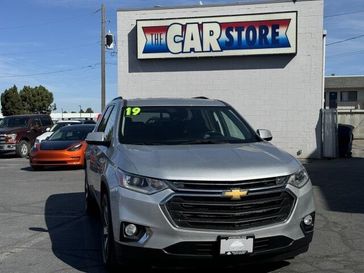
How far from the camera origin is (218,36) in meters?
19.5

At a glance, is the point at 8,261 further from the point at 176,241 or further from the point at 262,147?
the point at 262,147

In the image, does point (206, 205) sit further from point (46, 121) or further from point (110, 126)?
point (46, 121)

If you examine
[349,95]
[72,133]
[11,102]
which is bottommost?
[72,133]

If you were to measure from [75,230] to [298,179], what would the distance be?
3902mm

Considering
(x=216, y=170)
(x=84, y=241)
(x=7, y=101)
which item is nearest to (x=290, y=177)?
(x=216, y=170)

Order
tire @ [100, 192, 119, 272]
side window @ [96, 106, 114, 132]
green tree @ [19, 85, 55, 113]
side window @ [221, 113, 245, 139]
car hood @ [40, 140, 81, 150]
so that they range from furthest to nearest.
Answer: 1. green tree @ [19, 85, 55, 113]
2. car hood @ [40, 140, 81, 150]
3. side window @ [96, 106, 114, 132]
4. side window @ [221, 113, 245, 139]
5. tire @ [100, 192, 119, 272]

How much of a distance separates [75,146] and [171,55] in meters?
5.61

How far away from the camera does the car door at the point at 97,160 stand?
640 cm

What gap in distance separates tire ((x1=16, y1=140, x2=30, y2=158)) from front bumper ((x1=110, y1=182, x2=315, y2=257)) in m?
19.3

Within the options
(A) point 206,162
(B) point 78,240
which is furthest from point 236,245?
(B) point 78,240

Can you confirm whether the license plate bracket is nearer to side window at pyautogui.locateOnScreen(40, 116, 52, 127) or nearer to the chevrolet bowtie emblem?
the chevrolet bowtie emblem

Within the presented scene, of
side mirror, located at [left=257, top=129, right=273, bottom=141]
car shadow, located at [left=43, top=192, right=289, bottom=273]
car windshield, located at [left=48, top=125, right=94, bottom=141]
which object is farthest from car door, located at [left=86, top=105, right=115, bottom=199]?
car windshield, located at [left=48, top=125, right=94, bottom=141]

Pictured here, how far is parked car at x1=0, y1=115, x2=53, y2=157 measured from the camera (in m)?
23.0

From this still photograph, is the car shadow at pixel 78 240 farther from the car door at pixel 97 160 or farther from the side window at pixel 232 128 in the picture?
the side window at pixel 232 128
